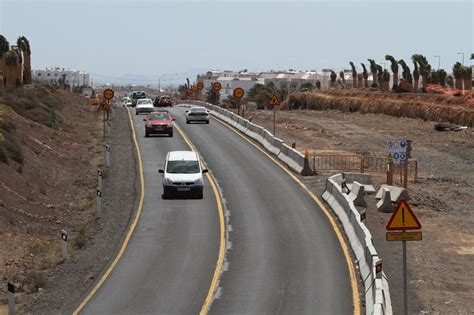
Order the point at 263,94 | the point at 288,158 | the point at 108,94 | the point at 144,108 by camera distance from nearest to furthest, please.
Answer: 1. the point at 288,158
2. the point at 108,94
3. the point at 144,108
4. the point at 263,94

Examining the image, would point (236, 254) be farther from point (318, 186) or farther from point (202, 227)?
point (318, 186)

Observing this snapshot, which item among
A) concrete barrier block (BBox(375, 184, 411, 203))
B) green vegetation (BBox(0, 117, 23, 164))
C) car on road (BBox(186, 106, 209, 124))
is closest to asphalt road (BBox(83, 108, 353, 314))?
concrete barrier block (BBox(375, 184, 411, 203))

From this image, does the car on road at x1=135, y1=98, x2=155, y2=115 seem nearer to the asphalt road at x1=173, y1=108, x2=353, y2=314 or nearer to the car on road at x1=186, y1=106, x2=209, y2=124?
the car on road at x1=186, y1=106, x2=209, y2=124

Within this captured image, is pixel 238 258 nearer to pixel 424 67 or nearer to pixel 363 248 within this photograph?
pixel 363 248

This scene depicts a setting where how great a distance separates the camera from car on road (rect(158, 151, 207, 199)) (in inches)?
1328

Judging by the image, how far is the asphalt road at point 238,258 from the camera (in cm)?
1970

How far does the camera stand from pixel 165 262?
24.1m

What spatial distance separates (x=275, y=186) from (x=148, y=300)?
58.3 feet

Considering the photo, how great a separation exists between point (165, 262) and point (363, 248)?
5.58 m

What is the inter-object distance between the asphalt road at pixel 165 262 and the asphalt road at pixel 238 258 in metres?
0.02

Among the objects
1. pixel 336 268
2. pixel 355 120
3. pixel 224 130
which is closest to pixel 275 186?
pixel 336 268

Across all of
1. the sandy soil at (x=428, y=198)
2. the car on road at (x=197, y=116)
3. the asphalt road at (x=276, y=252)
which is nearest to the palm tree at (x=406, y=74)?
the sandy soil at (x=428, y=198)

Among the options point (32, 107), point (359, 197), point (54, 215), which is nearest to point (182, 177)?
point (54, 215)

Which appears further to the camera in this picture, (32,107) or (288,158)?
(32,107)
